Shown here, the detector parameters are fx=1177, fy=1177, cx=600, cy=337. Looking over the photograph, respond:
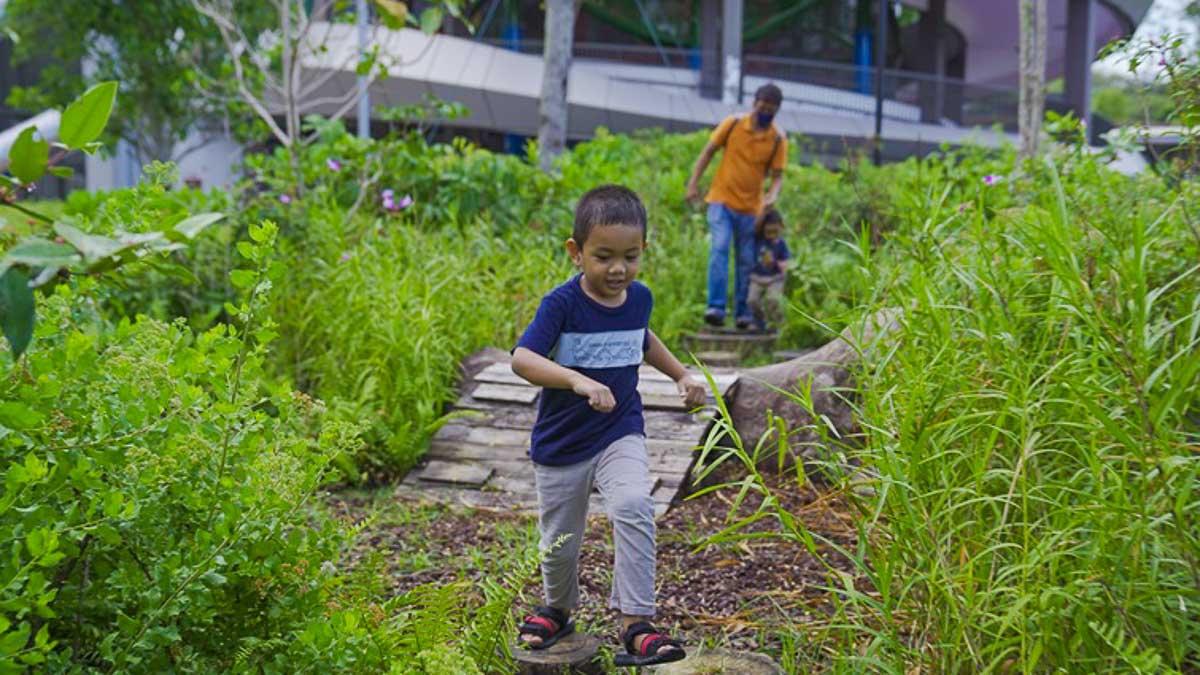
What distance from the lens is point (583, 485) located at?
130 inches

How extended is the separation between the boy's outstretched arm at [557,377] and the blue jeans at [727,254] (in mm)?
5183

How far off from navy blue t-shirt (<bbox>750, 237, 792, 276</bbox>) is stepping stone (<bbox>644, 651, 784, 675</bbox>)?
577 cm

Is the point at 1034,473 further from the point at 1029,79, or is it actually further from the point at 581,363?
the point at 1029,79

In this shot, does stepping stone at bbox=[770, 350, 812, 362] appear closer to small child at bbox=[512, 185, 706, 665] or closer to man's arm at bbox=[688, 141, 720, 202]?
man's arm at bbox=[688, 141, 720, 202]

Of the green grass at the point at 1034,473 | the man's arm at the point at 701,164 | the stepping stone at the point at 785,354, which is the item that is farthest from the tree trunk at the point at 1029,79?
the green grass at the point at 1034,473

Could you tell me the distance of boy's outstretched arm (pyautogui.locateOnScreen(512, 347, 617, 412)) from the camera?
2.90m

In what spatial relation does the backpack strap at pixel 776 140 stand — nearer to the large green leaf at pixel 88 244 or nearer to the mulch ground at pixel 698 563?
the mulch ground at pixel 698 563

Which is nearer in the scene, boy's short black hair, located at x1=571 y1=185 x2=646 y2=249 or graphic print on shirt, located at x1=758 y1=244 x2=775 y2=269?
boy's short black hair, located at x1=571 y1=185 x2=646 y2=249

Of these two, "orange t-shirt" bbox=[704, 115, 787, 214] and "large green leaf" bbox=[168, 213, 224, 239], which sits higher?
"orange t-shirt" bbox=[704, 115, 787, 214]

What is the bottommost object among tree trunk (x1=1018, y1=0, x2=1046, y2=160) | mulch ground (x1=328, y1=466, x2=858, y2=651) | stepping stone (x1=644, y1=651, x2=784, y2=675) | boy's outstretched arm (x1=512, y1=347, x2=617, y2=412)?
mulch ground (x1=328, y1=466, x2=858, y2=651)

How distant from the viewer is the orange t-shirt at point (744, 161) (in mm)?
8164

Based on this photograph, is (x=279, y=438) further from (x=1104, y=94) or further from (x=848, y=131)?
(x=1104, y=94)

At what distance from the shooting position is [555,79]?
437 inches

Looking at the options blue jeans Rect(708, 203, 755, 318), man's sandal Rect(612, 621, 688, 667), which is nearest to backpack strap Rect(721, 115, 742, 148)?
blue jeans Rect(708, 203, 755, 318)
